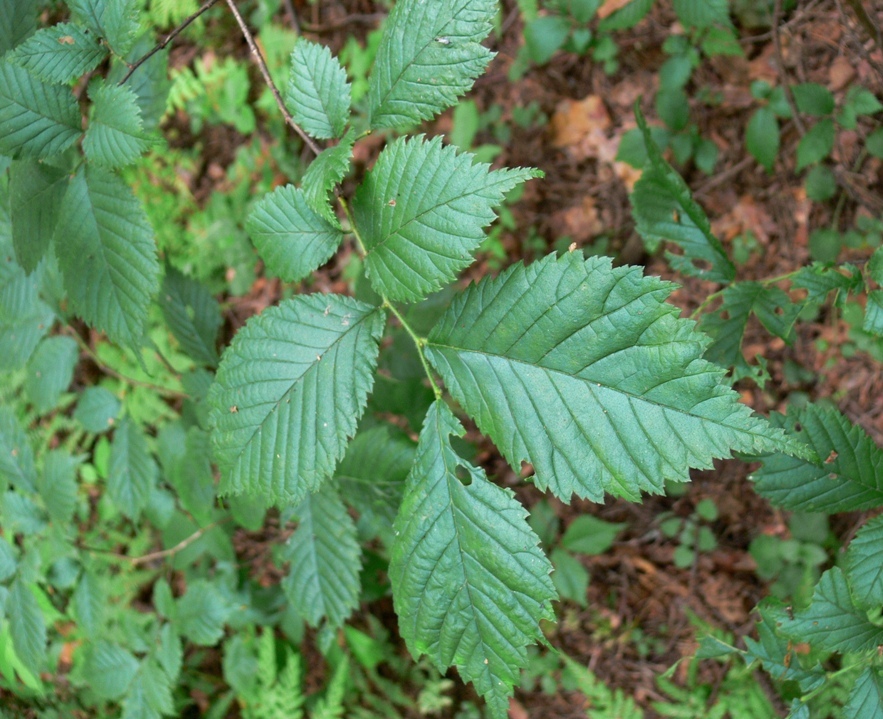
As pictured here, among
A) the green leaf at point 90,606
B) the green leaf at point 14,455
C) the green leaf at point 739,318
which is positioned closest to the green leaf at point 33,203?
the green leaf at point 14,455

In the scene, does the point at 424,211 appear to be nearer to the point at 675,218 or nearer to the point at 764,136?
the point at 675,218

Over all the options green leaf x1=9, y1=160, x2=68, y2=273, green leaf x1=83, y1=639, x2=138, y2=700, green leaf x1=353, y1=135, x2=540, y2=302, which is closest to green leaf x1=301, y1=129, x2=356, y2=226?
green leaf x1=353, y1=135, x2=540, y2=302

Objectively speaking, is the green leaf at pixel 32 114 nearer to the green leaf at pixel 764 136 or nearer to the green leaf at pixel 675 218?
the green leaf at pixel 675 218

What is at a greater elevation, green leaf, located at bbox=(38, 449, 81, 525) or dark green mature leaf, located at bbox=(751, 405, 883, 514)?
dark green mature leaf, located at bbox=(751, 405, 883, 514)

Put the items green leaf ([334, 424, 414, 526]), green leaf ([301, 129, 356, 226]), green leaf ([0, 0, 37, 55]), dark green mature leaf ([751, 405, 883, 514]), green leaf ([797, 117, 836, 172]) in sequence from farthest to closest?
1. green leaf ([797, 117, 836, 172])
2. green leaf ([334, 424, 414, 526])
3. green leaf ([0, 0, 37, 55])
4. dark green mature leaf ([751, 405, 883, 514])
5. green leaf ([301, 129, 356, 226])

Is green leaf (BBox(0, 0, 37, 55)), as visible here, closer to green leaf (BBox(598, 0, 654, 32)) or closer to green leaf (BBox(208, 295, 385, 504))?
green leaf (BBox(208, 295, 385, 504))

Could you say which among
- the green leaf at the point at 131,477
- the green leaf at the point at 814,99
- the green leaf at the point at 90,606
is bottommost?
the green leaf at the point at 90,606
